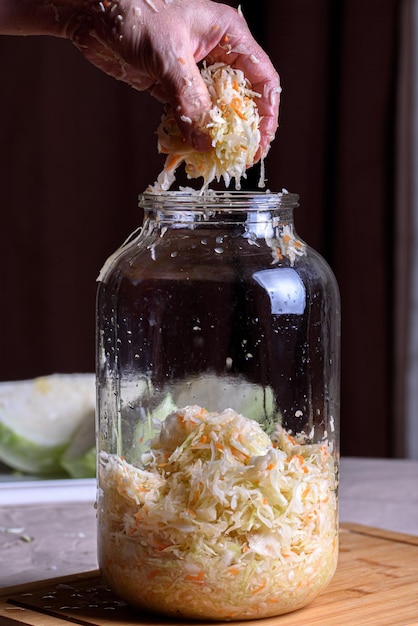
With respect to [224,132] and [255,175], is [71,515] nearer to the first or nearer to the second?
[224,132]

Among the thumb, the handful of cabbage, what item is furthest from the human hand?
the handful of cabbage

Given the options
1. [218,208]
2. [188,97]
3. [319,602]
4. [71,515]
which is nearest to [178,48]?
[188,97]

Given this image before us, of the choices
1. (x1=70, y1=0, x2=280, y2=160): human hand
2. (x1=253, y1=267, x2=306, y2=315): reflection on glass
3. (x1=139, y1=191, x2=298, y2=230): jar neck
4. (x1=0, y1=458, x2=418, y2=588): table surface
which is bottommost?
(x1=0, y1=458, x2=418, y2=588): table surface

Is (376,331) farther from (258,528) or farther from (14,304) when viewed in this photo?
(258,528)

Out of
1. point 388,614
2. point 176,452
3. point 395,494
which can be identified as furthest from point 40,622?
point 395,494

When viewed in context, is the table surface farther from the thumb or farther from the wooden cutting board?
the thumb

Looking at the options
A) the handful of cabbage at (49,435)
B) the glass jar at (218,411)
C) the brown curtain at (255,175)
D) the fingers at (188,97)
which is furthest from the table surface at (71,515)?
the brown curtain at (255,175)
